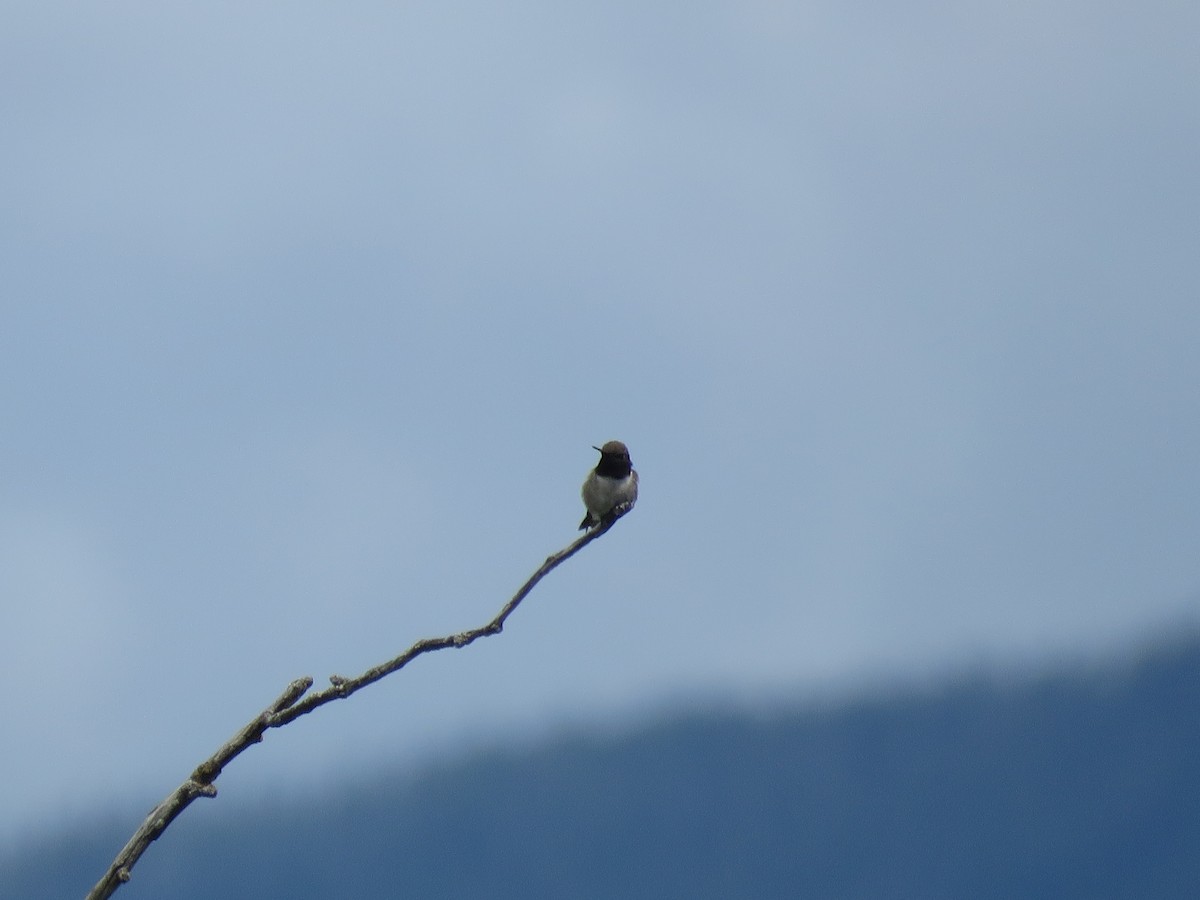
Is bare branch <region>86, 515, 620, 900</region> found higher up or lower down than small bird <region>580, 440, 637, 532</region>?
lower down

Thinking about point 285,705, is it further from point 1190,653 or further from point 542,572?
point 1190,653

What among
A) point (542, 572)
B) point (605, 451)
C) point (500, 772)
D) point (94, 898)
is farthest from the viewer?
point (500, 772)

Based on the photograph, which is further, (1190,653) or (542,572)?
(1190,653)

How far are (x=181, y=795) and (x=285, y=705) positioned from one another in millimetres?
93

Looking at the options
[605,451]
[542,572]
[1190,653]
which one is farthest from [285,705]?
[1190,653]

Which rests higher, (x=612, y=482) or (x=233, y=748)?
(x=612, y=482)

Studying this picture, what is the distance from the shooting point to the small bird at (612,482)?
1.97 metres

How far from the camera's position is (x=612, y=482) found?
1.99 m

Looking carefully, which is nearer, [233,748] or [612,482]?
[233,748]

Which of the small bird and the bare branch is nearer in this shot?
the bare branch

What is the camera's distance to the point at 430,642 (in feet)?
3.10

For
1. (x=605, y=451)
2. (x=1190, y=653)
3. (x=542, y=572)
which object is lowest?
(x=1190, y=653)

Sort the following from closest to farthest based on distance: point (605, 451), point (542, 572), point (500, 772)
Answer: point (542, 572), point (605, 451), point (500, 772)

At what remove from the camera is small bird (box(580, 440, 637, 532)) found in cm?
197
